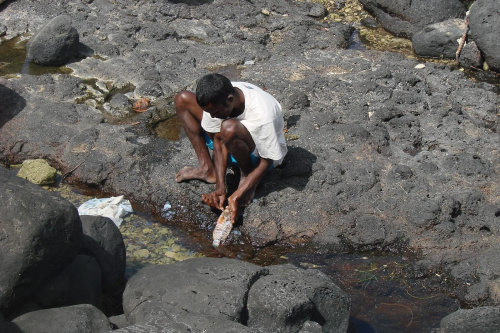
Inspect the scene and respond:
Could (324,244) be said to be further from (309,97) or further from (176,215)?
(309,97)

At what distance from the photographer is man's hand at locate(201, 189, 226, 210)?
464 cm

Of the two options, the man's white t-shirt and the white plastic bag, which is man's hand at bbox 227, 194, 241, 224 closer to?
the man's white t-shirt

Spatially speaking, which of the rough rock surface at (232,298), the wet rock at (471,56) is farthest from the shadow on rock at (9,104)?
the wet rock at (471,56)

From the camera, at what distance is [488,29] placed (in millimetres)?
7035

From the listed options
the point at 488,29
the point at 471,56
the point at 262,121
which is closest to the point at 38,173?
the point at 262,121

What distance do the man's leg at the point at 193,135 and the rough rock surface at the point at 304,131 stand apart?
105mm

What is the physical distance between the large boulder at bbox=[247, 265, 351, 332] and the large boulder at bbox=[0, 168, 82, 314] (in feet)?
3.62

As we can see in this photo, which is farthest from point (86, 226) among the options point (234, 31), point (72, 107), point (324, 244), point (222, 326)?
point (234, 31)

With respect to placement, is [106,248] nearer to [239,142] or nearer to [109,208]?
[109,208]

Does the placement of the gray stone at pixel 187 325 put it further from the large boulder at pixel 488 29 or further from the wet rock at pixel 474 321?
the large boulder at pixel 488 29

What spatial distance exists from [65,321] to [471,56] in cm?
562

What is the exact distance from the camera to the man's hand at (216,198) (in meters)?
4.64

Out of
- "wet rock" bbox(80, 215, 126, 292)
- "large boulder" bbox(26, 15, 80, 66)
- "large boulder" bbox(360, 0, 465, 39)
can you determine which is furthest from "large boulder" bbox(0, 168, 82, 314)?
"large boulder" bbox(360, 0, 465, 39)

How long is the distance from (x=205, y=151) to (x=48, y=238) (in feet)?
5.81
